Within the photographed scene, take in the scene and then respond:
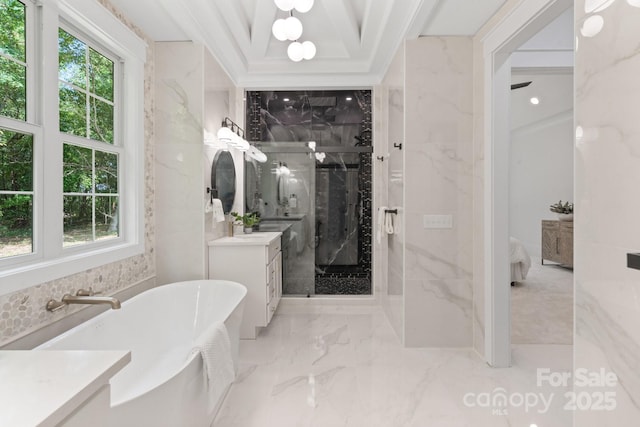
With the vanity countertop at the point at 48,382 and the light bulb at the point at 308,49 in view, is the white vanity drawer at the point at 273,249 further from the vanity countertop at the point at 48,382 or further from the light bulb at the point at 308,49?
the vanity countertop at the point at 48,382

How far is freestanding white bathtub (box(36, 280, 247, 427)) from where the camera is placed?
4.19 feet

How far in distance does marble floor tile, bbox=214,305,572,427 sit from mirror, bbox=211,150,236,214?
1.38 metres

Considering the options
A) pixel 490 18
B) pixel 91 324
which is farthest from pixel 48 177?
pixel 490 18

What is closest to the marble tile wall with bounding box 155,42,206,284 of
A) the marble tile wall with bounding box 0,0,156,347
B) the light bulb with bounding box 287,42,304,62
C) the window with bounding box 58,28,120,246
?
the marble tile wall with bounding box 0,0,156,347

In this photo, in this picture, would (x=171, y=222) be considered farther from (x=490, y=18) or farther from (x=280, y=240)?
(x=490, y=18)

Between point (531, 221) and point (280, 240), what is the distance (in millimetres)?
5593

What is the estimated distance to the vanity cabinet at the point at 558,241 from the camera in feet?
17.7

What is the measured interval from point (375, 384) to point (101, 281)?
6.32 feet

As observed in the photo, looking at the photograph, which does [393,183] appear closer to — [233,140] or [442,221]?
[442,221]

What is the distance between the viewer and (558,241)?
5641 millimetres

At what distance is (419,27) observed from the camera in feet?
8.29

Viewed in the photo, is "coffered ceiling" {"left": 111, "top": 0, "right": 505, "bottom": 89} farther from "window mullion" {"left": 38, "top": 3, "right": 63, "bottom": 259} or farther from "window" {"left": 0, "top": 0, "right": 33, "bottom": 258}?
"window" {"left": 0, "top": 0, "right": 33, "bottom": 258}

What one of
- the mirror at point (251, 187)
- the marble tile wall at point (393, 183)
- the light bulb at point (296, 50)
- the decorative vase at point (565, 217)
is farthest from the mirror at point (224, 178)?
the decorative vase at point (565, 217)

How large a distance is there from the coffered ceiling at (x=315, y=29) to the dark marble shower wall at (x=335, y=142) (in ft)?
0.82
